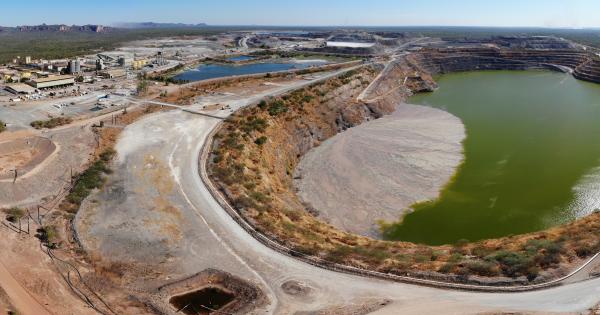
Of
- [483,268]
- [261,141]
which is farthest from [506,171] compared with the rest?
[261,141]

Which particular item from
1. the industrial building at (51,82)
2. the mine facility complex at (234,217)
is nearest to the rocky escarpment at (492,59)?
the mine facility complex at (234,217)

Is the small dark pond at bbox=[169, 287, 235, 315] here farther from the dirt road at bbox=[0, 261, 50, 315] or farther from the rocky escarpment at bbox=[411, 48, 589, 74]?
the rocky escarpment at bbox=[411, 48, 589, 74]

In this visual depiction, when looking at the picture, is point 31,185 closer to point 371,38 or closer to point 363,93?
point 363,93

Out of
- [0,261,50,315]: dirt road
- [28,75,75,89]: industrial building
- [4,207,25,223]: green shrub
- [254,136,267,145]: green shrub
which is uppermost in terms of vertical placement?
[28,75,75,89]: industrial building

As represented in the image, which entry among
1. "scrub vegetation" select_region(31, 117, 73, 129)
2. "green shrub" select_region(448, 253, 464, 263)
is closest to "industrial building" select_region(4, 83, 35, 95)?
"scrub vegetation" select_region(31, 117, 73, 129)

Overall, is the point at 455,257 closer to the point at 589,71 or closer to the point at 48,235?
the point at 48,235

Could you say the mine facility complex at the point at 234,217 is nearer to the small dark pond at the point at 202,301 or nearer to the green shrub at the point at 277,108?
the small dark pond at the point at 202,301

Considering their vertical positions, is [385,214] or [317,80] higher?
[317,80]

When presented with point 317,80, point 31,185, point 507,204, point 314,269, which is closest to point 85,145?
point 31,185
